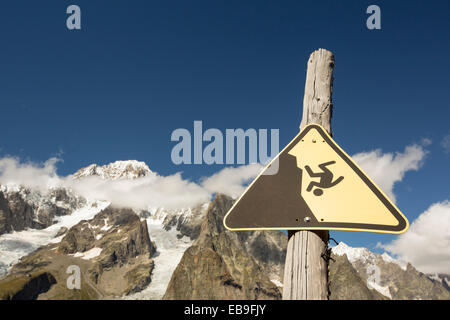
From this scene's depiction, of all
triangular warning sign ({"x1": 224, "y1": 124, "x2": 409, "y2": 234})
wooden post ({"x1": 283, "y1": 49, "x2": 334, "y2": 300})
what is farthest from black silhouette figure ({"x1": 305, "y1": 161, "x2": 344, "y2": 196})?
wooden post ({"x1": 283, "y1": 49, "x2": 334, "y2": 300})

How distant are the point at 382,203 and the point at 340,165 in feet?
2.22

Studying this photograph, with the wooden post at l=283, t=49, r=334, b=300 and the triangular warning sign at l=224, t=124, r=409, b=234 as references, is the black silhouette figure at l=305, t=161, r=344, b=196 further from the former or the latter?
the wooden post at l=283, t=49, r=334, b=300

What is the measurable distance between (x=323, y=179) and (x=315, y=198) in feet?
0.97

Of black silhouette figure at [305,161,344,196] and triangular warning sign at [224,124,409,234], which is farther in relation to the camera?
black silhouette figure at [305,161,344,196]

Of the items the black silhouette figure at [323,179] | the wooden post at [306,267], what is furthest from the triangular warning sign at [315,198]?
the wooden post at [306,267]

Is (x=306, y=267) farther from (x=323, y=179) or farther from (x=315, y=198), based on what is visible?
(x=323, y=179)

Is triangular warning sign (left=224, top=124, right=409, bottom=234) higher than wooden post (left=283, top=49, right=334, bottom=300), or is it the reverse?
triangular warning sign (left=224, top=124, right=409, bottom=234)

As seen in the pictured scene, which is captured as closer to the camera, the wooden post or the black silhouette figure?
the wooden post

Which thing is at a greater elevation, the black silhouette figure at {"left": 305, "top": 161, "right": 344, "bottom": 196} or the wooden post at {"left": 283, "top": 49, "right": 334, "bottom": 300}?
the black silhouette figure at {"left": 305, "top": 161, "right": 344, "bottom": 196}

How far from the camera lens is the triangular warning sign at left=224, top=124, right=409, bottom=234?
3951mm
